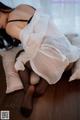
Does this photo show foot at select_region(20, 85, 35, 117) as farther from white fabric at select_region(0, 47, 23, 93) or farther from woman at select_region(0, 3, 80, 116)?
white fabric at select_region(0, 47, 23, 93)

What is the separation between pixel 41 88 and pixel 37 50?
0.31 meters

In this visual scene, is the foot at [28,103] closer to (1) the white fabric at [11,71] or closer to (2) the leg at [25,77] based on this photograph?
(2) the leg at [25,77]

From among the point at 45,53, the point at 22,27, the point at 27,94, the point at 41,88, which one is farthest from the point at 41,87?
the point at 22,27

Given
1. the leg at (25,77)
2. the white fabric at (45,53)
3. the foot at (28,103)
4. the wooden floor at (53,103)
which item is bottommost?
the wooden floor at (53,103)

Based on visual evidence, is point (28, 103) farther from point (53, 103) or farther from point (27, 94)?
point (53, 103)

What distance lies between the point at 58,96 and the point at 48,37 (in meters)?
0.49

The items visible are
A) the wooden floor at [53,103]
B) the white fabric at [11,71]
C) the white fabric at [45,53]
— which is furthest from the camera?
the white fabric at [11,71]

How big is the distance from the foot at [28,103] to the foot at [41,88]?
5cm

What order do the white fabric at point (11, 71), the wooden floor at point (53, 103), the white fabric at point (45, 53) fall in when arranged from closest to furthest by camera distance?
1. the wooden floor at point (53, 103)
2. the white fabric at point (45, 53)
3. the white fabric at point (11, 71)

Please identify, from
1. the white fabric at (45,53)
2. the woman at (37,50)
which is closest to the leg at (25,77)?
the woman at (37,50)

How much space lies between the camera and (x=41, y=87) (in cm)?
185

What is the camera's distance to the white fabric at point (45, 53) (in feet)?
6.01

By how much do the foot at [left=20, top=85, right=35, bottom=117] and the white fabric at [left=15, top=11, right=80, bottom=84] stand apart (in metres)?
0.16

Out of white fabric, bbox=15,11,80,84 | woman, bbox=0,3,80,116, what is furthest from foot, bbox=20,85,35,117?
white fabric, bbox=15,11,80,84
